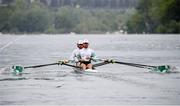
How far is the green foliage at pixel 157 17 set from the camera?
14588cm

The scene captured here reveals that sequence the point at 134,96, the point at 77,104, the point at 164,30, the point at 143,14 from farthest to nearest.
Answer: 1. the point at 143,14
2. the point at 164,30
3. the point at 134,96
4. the point at 77,104

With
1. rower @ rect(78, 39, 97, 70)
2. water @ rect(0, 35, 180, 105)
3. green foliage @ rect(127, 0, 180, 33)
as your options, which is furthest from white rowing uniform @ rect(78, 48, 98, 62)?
green foliage @ rect(127, 0, 180, 33)

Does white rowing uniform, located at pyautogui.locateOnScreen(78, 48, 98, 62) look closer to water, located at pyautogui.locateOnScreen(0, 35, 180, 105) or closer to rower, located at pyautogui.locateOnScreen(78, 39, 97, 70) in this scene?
rower, located at pyautogui.locateOnScreen(78, 39, 97, 70)

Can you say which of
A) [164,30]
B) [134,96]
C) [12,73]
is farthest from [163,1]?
[134,96]

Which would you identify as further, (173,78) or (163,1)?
(163,1)

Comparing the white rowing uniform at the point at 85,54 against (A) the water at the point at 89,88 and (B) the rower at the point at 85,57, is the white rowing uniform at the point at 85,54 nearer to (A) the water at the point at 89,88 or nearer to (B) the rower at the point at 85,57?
(B) the rower at the point at 85,57

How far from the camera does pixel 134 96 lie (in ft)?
72.2

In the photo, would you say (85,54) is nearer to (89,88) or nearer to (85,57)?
(85,57)

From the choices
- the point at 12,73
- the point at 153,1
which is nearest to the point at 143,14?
the point at 153,1

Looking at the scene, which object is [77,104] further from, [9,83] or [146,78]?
[146,78]

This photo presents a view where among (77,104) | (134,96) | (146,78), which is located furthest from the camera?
(146,78)

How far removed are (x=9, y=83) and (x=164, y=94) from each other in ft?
21.5

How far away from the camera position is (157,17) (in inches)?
6186

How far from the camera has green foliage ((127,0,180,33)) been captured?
146 meters
